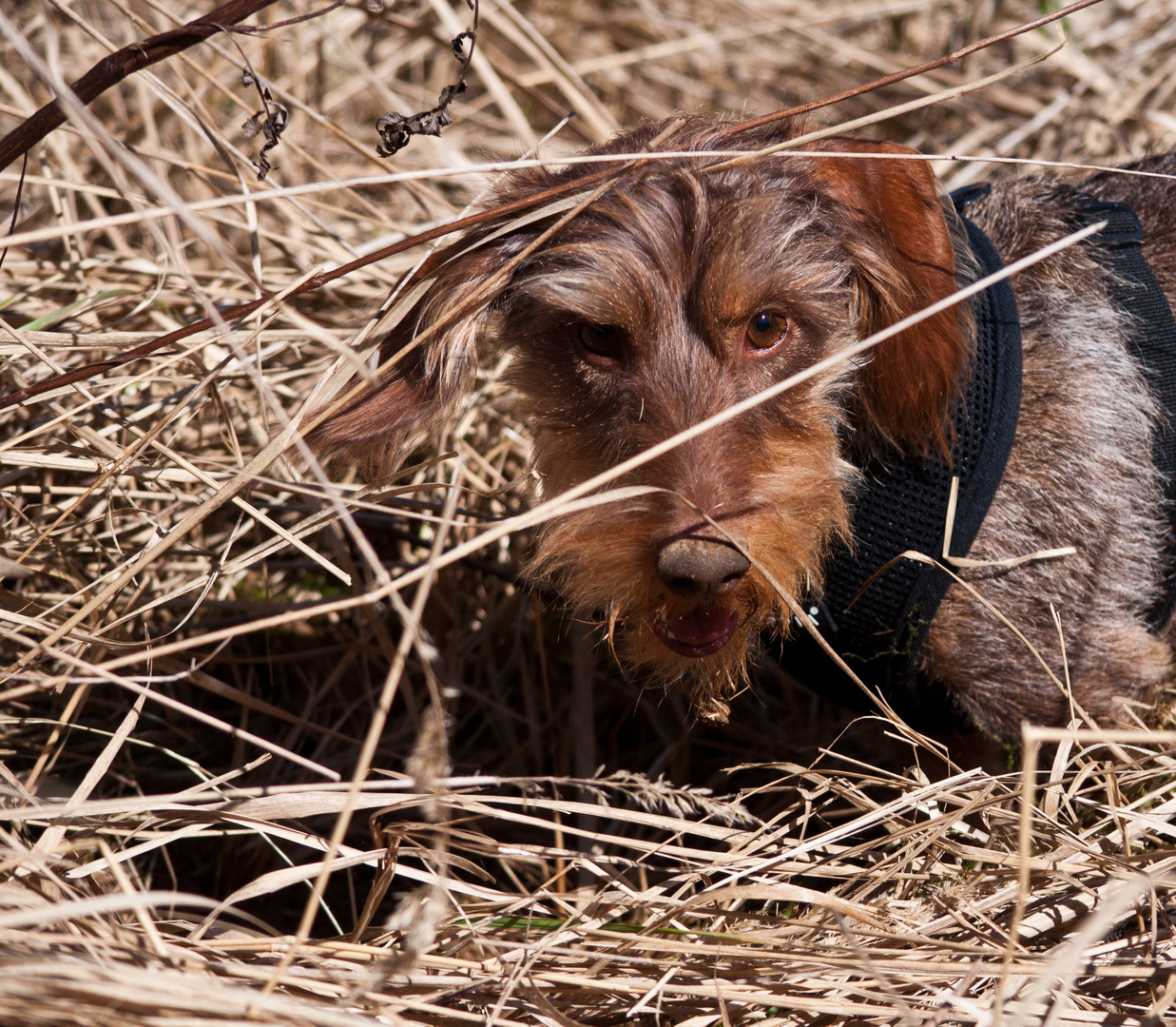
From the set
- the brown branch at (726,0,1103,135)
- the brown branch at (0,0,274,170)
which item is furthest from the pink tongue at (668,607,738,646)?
the brown branch at (0,0,274,170)

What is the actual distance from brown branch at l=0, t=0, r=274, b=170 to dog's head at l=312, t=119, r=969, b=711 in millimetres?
672

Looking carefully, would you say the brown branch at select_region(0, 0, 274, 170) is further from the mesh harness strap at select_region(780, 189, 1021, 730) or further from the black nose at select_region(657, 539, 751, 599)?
the mesh harness strap at select_region(780, 189, 1021, 730)

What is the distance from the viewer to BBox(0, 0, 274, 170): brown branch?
2131mm

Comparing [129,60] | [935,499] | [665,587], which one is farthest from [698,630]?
[129,60]

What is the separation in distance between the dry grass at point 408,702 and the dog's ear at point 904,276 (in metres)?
0.63

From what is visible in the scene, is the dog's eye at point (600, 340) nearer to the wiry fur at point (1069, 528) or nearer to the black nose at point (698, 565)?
the black nose at point (698, 565)

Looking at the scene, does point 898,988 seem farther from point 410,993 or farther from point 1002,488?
point 1002,488

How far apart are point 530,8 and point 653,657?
4.48m

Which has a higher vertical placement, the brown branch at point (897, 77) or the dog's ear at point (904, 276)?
the brown branch at point (897, 77)

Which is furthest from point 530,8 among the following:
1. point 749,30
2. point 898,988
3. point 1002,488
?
point 898,988

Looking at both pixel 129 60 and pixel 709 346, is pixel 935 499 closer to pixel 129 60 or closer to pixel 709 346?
pixel 709 346

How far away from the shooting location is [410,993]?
1.94 metres

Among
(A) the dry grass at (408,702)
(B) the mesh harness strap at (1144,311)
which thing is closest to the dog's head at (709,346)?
→ (A) the dry grass at (408,702)

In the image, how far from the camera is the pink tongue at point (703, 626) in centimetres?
217
